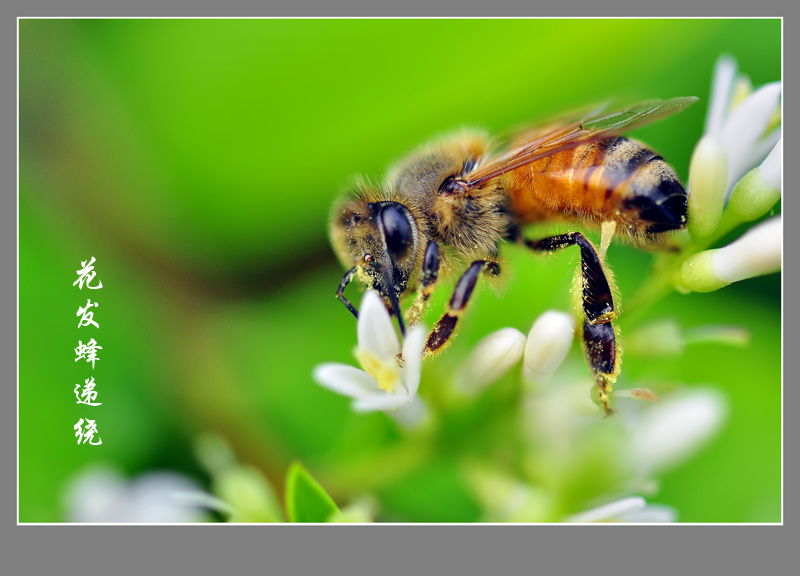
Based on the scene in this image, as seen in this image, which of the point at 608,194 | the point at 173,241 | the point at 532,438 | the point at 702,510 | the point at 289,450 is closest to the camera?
the point at 608,194

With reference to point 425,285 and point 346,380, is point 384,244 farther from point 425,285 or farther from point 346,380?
point 346,380

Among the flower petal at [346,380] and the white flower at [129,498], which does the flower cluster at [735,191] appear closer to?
the flower petal at [346,380]

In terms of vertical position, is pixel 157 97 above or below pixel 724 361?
above

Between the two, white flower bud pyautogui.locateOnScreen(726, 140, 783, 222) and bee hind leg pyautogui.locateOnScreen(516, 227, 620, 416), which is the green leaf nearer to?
bee hind leg pyautogui.locateOnScreen(516, 227, 620, 416)

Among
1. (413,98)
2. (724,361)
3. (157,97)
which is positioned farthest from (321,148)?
(724,361)

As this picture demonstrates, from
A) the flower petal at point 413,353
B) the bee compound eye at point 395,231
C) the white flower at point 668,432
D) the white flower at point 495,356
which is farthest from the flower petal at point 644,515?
the bee compound eye at point 395,231

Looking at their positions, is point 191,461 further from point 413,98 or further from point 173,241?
point 413,98
